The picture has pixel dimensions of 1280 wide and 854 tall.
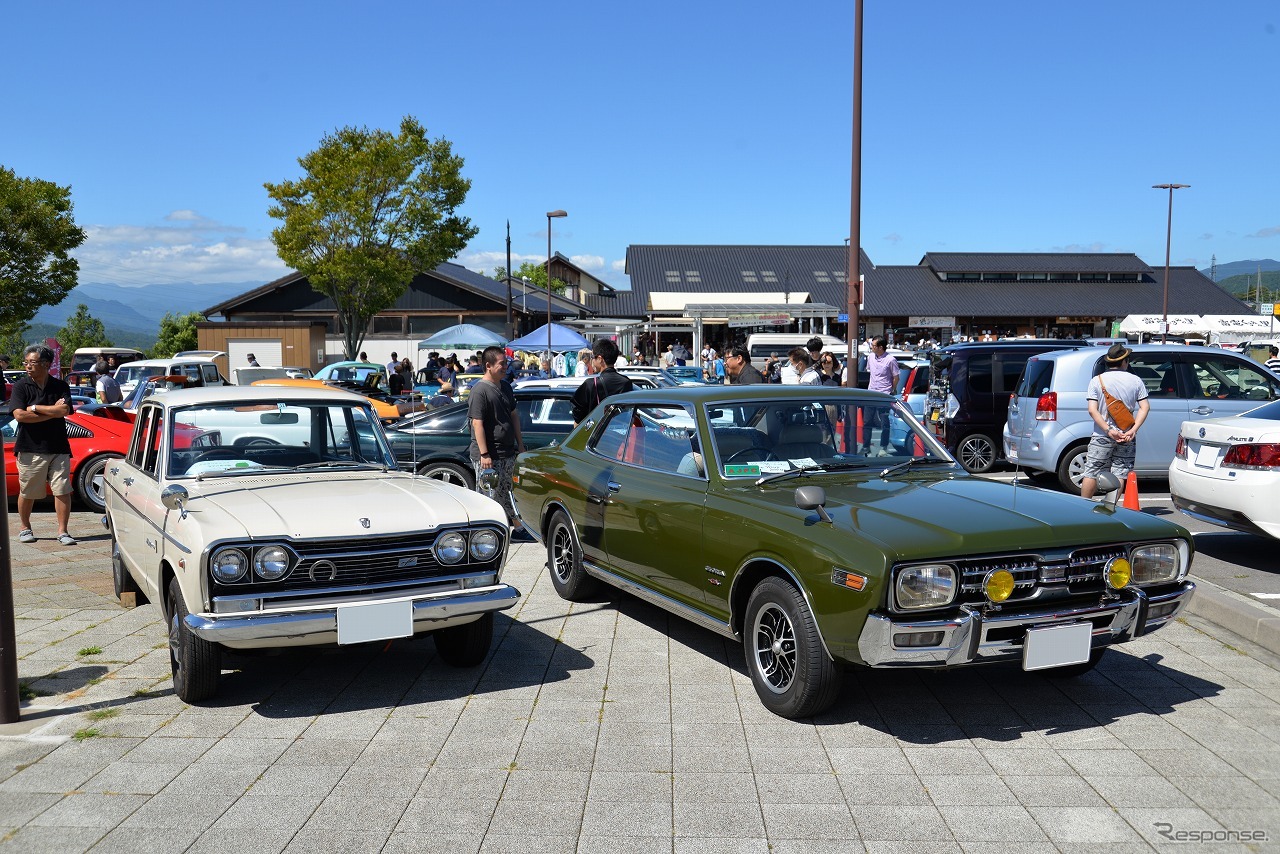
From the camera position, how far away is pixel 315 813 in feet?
12.9

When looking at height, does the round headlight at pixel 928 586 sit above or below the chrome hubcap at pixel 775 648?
above

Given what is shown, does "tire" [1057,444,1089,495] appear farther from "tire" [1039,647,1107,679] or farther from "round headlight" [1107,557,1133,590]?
"round headlight" [1107,557,1133,590]

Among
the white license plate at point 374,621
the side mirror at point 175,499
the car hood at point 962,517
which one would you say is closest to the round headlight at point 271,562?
the white license plate at point 374,621

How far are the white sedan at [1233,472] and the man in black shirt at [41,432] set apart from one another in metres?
9.71

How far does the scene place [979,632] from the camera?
4.39 m

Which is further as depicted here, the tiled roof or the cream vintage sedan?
the tiled roof

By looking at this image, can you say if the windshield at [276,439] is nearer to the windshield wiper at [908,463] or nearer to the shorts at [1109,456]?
the windshield wiper at [908,463]

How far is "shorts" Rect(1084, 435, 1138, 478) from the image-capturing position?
9203mm

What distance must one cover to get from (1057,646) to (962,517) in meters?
0.69

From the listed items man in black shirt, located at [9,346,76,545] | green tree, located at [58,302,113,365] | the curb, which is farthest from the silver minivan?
green tree, located at [58,302,113,365]

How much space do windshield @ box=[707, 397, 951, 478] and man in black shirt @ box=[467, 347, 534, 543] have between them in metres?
3.14

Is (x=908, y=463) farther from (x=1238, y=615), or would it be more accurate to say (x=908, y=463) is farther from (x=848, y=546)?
(x=1238, y=615)

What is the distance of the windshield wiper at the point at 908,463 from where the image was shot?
5762 mm

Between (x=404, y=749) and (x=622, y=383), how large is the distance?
18.7 feet
